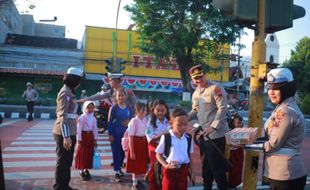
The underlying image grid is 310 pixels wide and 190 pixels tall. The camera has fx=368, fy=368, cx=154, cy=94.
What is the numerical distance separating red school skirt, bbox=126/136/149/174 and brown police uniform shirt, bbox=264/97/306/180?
2.78 meters

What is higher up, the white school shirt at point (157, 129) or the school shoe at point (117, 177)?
the white school shirt at point (157, 129)

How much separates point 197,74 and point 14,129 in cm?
998

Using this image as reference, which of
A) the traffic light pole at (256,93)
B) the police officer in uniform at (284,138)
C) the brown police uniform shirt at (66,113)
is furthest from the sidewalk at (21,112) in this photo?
the police officer in uniform at (284,138)

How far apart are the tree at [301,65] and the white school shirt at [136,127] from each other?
25991mm

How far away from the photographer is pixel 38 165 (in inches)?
289

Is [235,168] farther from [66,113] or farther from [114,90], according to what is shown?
[66,113]

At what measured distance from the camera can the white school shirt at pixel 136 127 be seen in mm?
5797

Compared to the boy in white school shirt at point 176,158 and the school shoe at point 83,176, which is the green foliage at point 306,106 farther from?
the boy in white school shirt at point 176,158

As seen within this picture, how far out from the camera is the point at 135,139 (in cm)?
582

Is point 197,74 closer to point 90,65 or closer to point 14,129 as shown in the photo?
point 14,129

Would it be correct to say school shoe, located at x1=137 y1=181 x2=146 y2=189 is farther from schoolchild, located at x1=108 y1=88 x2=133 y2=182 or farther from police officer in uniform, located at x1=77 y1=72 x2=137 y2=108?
police officer in uniform, located at x1=77 y1=72 x2=137 y2=108

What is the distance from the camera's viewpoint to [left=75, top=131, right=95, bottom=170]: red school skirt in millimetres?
6270

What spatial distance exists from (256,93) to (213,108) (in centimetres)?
135

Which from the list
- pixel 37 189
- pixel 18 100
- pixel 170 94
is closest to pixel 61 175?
pixel 37 189
